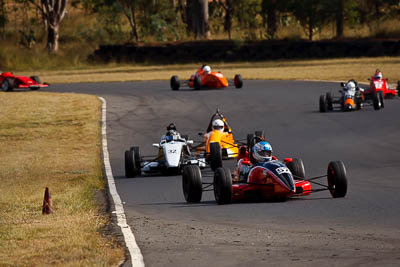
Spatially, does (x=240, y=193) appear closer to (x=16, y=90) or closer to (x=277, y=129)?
(x=277, y=129)

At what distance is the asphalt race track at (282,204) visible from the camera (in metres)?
9.12

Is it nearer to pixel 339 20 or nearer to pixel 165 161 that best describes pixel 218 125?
pixel 165 161

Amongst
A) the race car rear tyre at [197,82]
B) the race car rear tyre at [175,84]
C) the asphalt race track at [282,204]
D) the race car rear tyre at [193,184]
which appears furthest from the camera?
the race car rear tyre at [175,84]

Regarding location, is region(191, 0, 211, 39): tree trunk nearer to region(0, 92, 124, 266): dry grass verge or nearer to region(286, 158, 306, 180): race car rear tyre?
region(0, 92, 124, 266): dry grass verge

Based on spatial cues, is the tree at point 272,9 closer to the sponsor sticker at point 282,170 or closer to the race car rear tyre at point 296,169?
the race car rear tyre at point 296,169

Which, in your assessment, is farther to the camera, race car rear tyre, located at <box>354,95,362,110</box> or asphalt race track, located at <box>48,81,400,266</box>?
race car rear tyre, located at <box>354,95,362,110</box>

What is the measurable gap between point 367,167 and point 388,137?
5.09 m

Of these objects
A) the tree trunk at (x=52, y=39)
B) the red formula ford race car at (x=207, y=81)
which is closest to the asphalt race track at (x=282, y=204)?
the red formula ford race car at (x=207, y=81)

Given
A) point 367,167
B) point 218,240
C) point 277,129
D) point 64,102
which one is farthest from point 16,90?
point 218,240

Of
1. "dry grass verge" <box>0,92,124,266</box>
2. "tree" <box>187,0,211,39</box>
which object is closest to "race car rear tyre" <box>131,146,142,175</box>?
"dry grass verge" <box>0,92,124,266</box>

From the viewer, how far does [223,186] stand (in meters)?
12.6

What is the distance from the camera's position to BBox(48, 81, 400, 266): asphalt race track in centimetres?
912

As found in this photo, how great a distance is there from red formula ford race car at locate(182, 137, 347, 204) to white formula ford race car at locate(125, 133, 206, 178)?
11.0 ft

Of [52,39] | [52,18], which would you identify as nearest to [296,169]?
[52,39]
